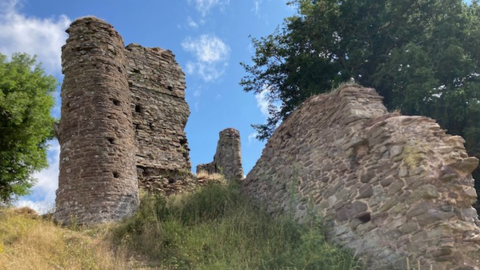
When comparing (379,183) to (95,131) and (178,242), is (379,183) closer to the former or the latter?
(178,242)

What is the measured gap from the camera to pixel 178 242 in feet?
25.0

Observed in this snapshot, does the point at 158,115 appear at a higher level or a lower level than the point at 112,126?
higher

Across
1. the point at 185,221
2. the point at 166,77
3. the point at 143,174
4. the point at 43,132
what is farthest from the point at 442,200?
the point at 43,132

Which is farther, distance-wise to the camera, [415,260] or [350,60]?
[350,60]

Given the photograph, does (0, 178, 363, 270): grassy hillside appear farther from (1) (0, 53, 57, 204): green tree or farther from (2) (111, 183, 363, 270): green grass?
(1) (0, 53, 57, 204): green tree

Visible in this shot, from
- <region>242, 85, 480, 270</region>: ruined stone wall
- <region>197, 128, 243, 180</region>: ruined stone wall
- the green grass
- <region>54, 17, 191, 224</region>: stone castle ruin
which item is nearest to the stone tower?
<region>54, 17, 191, 224</region>: stone castle ruin

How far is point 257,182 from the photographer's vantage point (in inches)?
413

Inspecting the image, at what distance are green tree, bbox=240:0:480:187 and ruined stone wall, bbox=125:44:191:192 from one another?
5739 mm

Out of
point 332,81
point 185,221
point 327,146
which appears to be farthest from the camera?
point 332,81

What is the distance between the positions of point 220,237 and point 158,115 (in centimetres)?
604

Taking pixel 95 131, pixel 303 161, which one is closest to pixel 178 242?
pixel 303 161

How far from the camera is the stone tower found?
9.54m

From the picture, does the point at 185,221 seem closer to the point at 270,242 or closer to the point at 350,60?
the point at 270,242

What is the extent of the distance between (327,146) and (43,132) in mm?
13286
